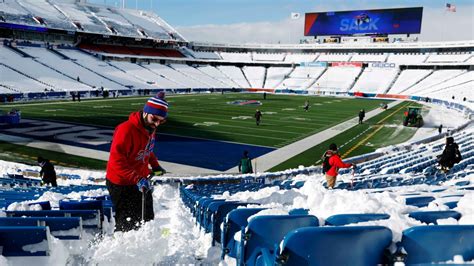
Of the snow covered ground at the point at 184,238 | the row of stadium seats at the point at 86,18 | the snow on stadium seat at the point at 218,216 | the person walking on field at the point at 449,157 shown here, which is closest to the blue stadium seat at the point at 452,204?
the snow covered ground at the point at 184,238

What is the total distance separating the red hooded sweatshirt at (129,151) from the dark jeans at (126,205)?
7 cm

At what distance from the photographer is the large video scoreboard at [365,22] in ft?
251

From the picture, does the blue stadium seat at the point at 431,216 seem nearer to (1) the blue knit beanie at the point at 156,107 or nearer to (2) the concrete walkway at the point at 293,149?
(1) the blue knit beanie at the point at 156,107

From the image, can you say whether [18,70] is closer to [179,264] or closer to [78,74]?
[78,74]

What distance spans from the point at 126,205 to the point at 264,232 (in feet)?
7.27

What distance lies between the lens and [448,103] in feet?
151

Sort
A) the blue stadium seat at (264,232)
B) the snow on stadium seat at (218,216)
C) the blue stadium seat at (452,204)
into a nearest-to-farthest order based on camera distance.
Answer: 1. the blue stadium seat at (264,232)
2. the blue stadium seat at (452,204)
3. the snow on stadium seat at (218,216)

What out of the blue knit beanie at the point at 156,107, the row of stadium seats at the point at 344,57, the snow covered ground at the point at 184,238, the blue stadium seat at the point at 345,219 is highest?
the row of stadium seats at the point at 344,57

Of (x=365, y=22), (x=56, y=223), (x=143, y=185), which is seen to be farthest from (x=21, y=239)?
(x=365, y=22)

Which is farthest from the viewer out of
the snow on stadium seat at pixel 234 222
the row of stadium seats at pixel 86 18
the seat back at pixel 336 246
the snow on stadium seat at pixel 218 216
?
the row of stadium seats at pixel 86 18

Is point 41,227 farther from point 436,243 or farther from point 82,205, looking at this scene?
point 436,243

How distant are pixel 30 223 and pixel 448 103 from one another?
1969 inches

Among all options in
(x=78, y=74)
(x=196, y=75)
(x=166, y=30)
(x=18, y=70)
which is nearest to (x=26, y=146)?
(x=18, y=70)

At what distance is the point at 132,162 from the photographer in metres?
4.43
